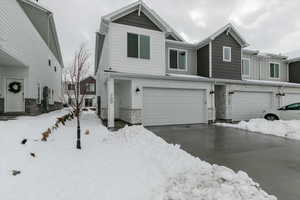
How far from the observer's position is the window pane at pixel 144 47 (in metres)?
10.5

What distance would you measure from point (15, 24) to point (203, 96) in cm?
1146

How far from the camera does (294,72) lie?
16.4 metres

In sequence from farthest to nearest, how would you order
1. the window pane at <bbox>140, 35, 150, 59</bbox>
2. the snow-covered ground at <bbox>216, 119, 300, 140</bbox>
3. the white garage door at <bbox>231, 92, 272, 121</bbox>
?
the white garage door at <bbox>231, 92, 272, 121</bbox>
the window pane at <bbox>140, 35, 150, 59</bbox>
the snow-covered ground at <bbox>216, 119, 300, 140</bbox>

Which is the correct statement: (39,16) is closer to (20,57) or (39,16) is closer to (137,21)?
(20,57)

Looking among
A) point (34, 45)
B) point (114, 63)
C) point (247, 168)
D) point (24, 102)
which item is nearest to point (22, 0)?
point (34, 45)

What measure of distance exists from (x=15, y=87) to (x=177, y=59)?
35.5 ft

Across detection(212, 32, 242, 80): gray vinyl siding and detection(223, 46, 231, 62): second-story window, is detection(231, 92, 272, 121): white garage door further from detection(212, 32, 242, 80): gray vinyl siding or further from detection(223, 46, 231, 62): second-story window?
detection(223, 46, 231, 62): second-story window

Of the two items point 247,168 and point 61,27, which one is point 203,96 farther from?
point 61,27

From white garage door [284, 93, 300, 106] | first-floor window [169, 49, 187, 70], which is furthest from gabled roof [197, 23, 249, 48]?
white garage door [284, 93, 300, 106]

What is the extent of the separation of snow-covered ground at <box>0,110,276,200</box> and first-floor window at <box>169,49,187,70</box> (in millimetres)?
8289

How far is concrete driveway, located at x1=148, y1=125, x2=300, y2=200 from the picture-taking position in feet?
10.9

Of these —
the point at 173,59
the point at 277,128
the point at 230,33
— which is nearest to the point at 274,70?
the point at 230,33

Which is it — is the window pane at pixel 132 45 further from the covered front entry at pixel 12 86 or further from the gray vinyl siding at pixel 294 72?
the gray vinyl siding at pixel 294 72

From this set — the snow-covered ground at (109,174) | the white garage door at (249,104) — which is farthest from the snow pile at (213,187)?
the white garage door at (249,104)
